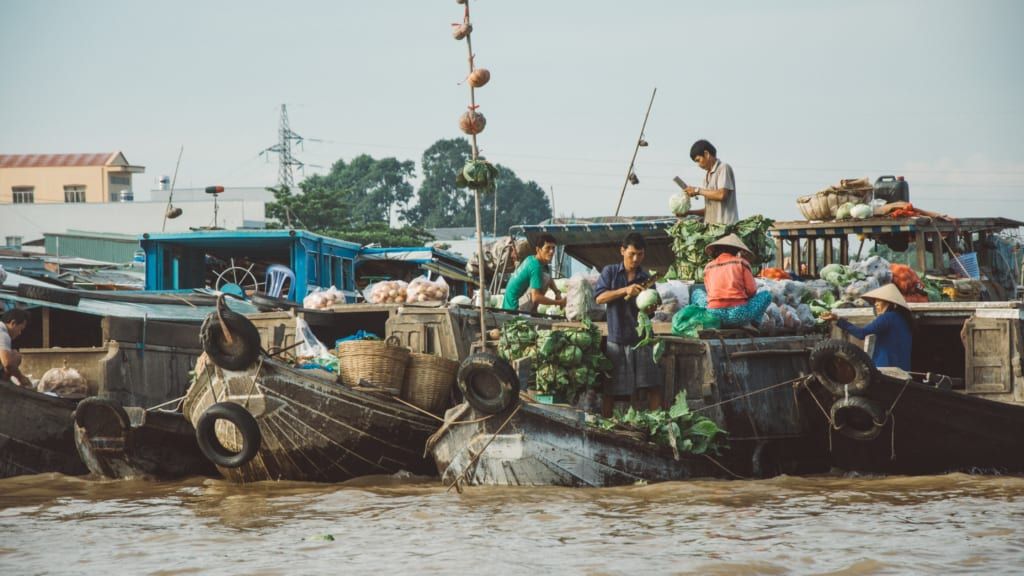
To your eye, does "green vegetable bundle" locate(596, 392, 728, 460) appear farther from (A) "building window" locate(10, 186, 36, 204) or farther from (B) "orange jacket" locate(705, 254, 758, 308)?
(A) "building window" locate(10, 186, 36, 204)

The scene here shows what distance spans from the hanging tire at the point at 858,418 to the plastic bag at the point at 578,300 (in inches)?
83.0

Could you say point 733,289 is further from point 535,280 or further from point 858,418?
point 535,280

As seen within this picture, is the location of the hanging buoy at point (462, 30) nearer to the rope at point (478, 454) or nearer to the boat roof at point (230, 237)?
the rope at point (478, 454)

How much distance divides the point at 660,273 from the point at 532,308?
398 cm

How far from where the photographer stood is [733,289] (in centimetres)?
882

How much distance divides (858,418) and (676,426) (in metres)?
1.38

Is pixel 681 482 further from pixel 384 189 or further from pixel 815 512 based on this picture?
pixel 384 189

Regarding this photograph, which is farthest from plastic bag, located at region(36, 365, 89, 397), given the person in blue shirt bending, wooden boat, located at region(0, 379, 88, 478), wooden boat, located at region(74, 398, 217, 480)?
the person in blue shirt bending

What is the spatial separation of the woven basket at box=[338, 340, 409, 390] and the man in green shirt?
146cm

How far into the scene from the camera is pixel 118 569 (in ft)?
19.3

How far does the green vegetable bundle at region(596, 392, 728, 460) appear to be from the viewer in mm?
8008

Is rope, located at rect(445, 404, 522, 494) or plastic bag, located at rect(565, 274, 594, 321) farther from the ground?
plastic bag, located at rect(565, 274, 594, 321)

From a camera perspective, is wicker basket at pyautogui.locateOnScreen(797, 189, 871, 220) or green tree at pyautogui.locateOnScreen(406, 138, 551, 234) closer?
wicker basket at pyautogui.locateOnScreen(797, 189, 871, 220)

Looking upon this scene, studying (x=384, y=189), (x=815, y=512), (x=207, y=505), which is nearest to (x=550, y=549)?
(x=815, y=512)
